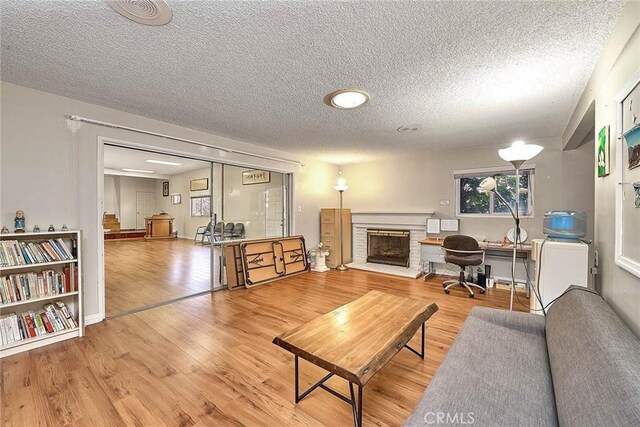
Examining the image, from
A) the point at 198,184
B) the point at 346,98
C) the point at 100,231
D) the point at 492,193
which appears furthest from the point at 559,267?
the point at 198,184

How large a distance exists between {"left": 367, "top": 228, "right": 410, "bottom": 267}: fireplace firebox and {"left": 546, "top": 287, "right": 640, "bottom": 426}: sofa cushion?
4012 millimetres

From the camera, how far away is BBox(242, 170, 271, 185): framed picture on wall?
459 cm

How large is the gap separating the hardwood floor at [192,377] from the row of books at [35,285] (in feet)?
1.61

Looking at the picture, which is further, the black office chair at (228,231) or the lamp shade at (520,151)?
the black office chair at (228,231)

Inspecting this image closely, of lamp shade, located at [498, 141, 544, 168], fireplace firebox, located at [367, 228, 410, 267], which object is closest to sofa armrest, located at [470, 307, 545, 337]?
lamp shade, located at [498, 141, 544, 168]

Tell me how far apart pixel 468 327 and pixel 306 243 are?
161 inches

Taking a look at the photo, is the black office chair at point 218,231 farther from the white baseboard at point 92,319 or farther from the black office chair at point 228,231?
the white baseboard at point 92,319

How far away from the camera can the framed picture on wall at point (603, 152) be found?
1709 mm

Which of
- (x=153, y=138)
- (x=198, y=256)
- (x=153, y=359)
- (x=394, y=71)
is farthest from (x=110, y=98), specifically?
(x=198, y=256)

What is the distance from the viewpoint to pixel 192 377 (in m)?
1.92

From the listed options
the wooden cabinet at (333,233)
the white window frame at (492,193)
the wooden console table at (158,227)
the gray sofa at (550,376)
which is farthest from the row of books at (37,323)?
the wooden console table at (158,227)

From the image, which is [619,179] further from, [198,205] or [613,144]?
[198,205]

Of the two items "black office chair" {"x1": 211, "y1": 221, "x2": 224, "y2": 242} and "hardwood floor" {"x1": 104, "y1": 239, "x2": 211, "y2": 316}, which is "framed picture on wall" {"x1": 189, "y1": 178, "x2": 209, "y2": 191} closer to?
"hardwood floor" {"x1": 104, "y1": 239, "x2": 211, "y2": 316}

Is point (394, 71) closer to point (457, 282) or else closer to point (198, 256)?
point (457, 282)
